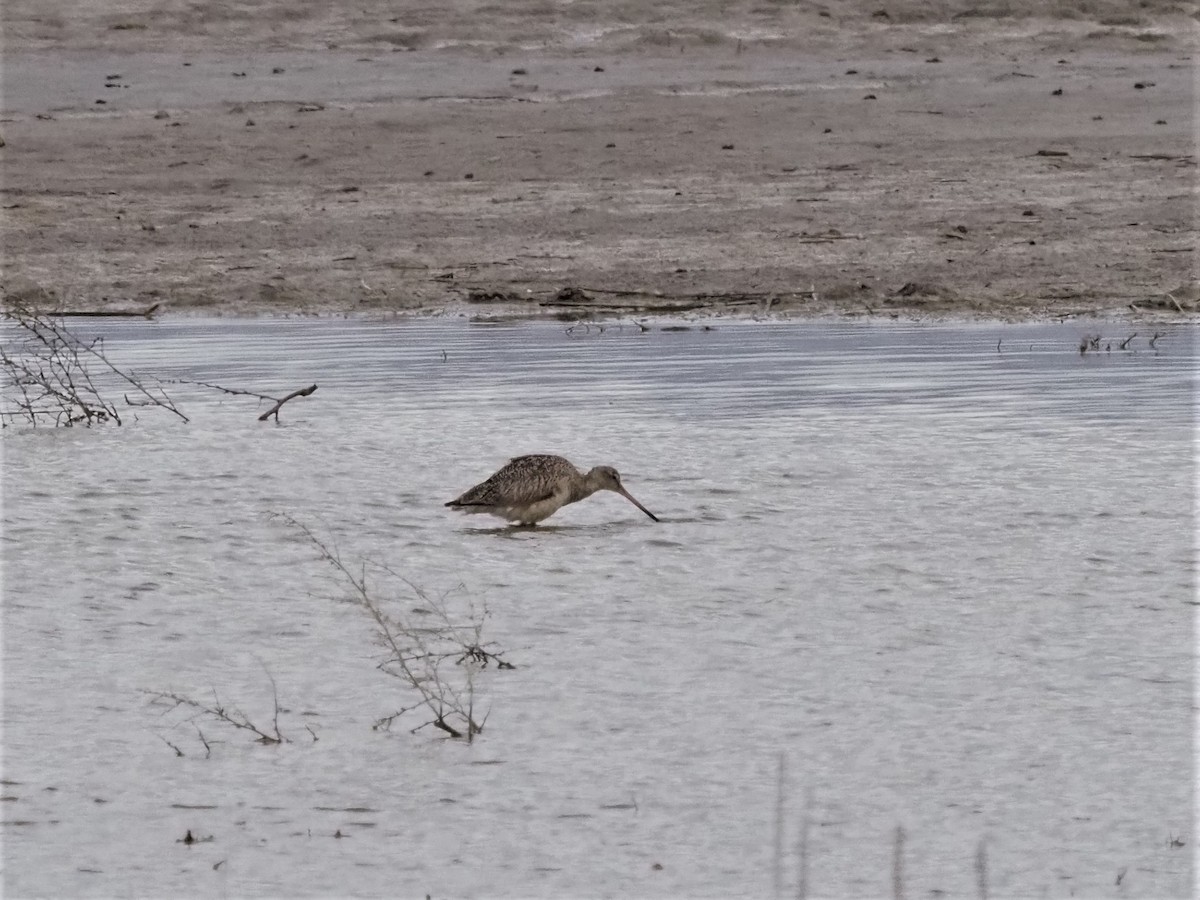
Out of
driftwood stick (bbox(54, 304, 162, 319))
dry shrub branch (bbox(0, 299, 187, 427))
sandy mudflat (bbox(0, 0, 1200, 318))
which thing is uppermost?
sandy mudflat (bbox(0, 0, 1200, 318))

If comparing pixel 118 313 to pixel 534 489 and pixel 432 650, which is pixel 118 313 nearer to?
pixel 534 489

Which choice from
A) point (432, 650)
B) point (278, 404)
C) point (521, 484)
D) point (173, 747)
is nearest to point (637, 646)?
point (432, 650)

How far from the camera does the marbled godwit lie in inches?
301

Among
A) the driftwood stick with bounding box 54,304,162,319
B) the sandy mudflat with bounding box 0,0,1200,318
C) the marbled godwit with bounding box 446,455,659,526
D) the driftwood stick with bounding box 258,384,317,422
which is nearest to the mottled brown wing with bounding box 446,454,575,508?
the marbled godwit with bounding box 446,455,659,526

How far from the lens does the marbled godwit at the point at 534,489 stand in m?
7.65

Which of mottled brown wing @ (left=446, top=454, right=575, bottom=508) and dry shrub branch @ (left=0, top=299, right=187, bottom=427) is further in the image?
dry shrub branch @ (left=0, top=299, right=187, bottom=427)

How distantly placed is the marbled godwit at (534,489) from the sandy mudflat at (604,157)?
6.81 metres

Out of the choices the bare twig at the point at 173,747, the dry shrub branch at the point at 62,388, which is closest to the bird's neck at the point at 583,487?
the dry shrub branch at the point at 62,388

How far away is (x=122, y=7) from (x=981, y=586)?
24547 millimetres

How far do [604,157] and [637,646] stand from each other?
14861mm

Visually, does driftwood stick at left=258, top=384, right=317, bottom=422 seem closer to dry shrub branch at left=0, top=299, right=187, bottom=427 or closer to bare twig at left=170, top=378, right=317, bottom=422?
bare twig at left=170, top=378, right=317, bottom=422

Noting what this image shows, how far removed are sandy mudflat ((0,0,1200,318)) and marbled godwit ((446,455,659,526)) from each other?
6.81 meters

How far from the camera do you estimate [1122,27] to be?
28.7 metres

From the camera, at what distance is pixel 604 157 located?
20406mm
